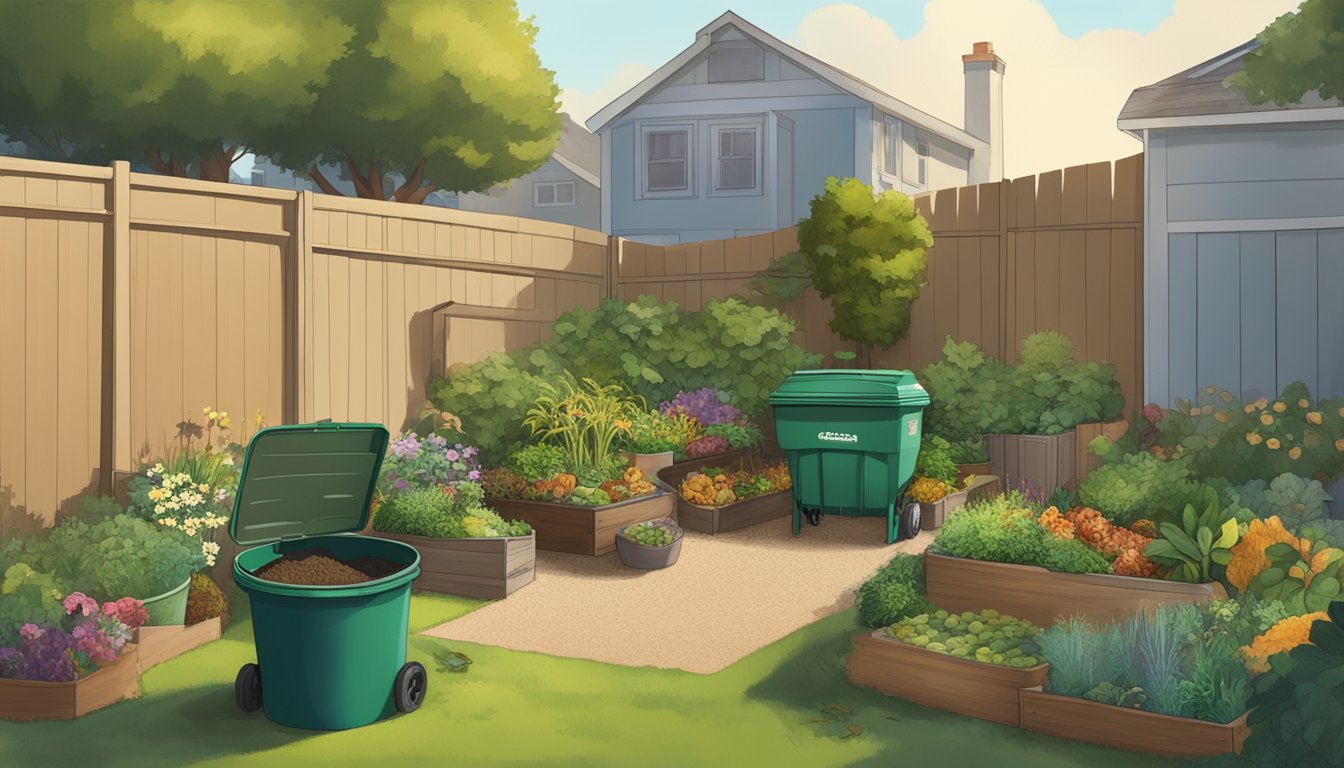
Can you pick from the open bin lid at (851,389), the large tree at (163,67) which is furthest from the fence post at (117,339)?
the large tree at (163,67)

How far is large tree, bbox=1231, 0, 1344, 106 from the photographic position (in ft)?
30.4

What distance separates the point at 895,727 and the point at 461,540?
11.2ft

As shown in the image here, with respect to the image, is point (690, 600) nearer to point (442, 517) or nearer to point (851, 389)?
point (442, 517)

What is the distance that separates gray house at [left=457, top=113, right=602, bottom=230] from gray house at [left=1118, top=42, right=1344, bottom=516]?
1662cm

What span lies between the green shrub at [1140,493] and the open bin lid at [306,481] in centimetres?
420

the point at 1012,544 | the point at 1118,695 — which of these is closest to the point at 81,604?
the point at 1012,544

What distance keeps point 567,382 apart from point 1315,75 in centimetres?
649

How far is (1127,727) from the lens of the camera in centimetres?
495

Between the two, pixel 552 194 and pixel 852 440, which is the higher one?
pixel 552 194

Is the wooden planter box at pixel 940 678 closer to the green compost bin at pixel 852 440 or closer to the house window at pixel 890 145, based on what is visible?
the green compost bin at pixel 852 440

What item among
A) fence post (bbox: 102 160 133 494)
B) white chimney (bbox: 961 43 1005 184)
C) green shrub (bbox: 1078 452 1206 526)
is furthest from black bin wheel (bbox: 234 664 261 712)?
white chimney (bbox: 961 43 1005 184)

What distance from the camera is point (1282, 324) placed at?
1005cm

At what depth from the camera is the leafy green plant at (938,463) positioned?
9461 mm

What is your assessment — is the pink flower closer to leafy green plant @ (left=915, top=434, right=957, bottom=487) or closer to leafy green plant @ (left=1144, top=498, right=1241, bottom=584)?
leafy green plant @ (left=1144, top=498, right=1241, bottom=584)
